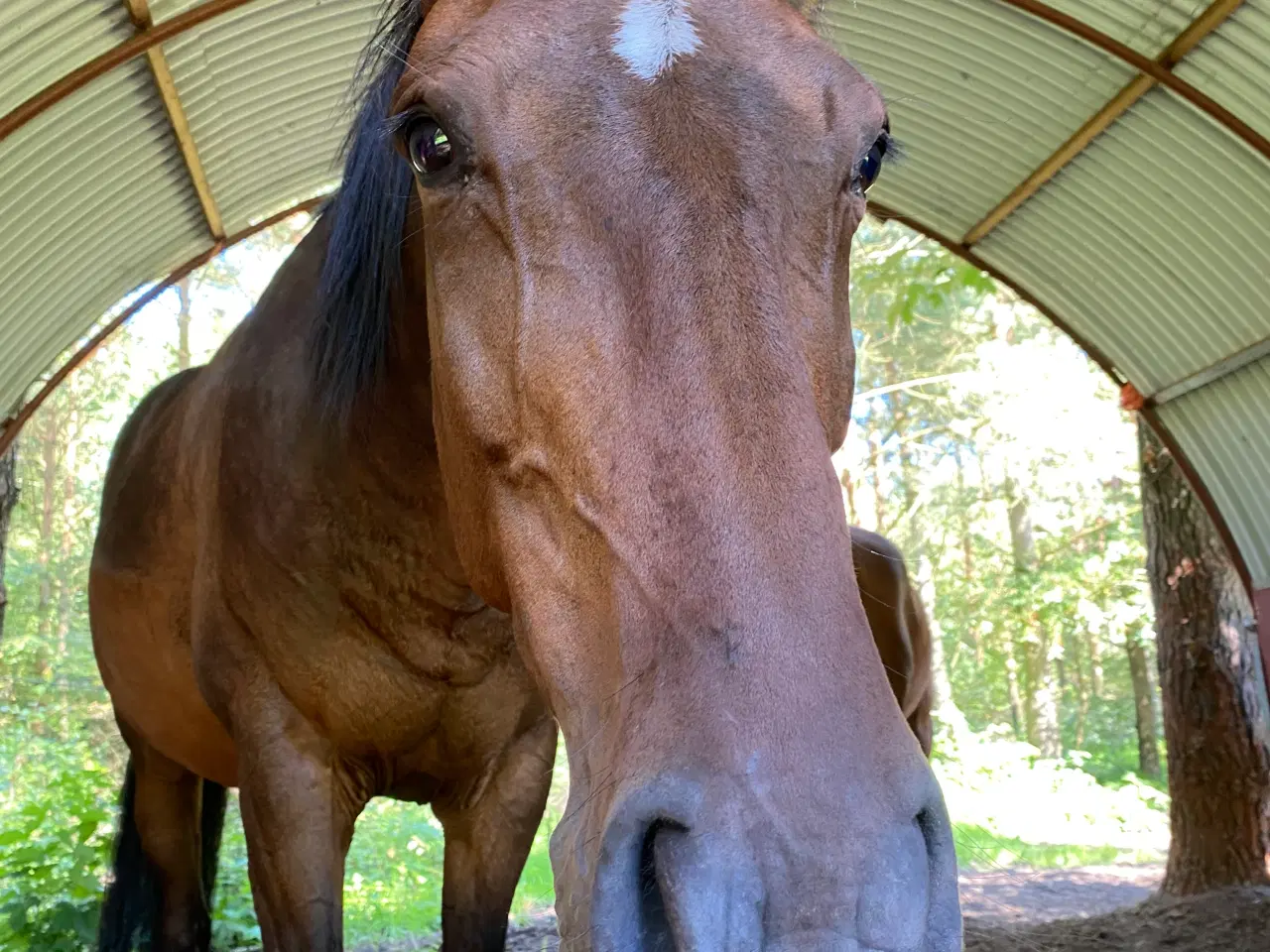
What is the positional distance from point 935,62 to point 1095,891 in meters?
6.28

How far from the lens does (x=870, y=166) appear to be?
195 centimetres

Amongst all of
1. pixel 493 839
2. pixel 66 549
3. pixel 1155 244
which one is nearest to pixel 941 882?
pixel 493 839

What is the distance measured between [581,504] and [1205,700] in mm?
6120

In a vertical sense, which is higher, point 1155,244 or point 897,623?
point 1155,244

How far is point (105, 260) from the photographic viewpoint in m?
5.04

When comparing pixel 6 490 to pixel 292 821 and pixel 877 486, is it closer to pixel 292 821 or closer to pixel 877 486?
pixel 292 821

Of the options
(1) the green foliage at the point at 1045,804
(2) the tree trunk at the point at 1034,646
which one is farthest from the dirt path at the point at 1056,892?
(2) the tree trunk at the point at 1034,646

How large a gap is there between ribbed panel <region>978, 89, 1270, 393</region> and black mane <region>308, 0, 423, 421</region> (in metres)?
3.72

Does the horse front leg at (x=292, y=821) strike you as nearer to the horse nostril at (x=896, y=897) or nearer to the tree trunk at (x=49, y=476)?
the horse nostril at (x=896, y=897)

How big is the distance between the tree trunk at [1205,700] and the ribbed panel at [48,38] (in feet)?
18.4

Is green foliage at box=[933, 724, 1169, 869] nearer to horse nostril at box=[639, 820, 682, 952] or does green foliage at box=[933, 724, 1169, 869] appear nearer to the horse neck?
the horse neck

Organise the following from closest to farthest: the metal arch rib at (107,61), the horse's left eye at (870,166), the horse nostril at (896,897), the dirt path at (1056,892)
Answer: the horse nostril at (896,897)
the horse's left eye at (870,166)
the metal arch rib at (107,61)
the dirt path at (1056,892)

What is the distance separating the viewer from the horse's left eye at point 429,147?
5.79ft

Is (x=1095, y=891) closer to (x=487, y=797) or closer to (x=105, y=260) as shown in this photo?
(x=487, y=797)
